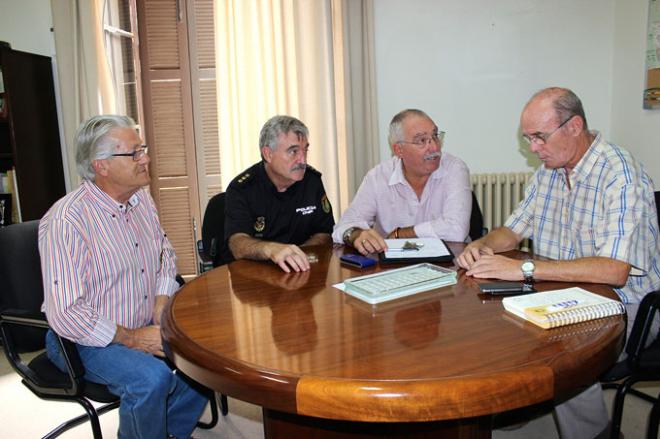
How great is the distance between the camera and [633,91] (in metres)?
3.55

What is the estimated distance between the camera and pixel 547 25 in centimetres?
375

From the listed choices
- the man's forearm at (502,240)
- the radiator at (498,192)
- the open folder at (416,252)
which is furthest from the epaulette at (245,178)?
the radiator at (498,192)

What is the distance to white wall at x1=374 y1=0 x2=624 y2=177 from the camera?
374 centimetres

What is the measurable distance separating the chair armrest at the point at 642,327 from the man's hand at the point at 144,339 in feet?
4.86

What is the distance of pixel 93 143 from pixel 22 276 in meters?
0.54

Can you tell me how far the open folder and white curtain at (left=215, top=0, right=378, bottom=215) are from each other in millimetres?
1869

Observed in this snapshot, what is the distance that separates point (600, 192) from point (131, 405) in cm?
160

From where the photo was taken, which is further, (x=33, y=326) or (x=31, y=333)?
(x=31, y=333)

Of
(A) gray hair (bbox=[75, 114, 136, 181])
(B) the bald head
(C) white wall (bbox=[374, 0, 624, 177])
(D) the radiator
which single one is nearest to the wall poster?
(C) white wall (bbox=[374, 0, 624, 177])

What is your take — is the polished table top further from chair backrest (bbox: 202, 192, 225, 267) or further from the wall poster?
the wall poster

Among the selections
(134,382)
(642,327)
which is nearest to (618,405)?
(642,327)

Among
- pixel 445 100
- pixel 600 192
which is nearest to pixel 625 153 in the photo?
pixel 600 192

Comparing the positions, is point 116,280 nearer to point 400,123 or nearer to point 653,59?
point 400,123

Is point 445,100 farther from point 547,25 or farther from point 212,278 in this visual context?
point 212,278
